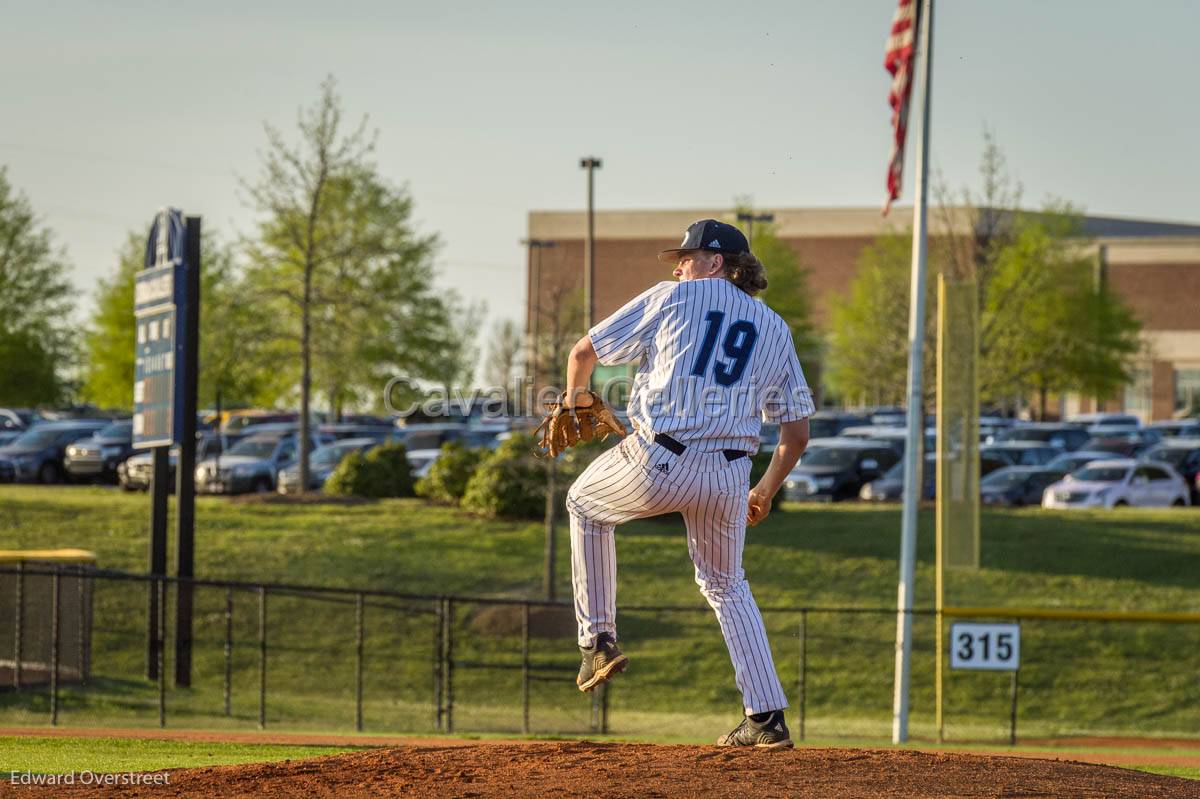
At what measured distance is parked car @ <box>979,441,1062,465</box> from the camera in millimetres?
39156

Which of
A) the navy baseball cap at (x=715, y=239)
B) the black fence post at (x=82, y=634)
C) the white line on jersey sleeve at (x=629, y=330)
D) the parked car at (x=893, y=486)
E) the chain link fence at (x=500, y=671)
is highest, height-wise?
the navy baseball cap at (x=715, y=239)

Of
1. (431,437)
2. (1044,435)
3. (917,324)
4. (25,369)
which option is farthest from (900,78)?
(25,369)

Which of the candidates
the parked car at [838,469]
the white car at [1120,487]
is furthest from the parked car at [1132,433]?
the parked car at [838,469]

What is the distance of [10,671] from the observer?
754 inches

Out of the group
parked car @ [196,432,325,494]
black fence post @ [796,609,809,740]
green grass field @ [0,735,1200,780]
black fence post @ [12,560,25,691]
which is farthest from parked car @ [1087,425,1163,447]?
green grass field @ [0,735,1200,780]

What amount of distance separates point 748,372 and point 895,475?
29.9m

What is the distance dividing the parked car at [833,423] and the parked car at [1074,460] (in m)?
9.93

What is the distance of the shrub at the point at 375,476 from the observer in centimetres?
3388

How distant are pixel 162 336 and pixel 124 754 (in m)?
9.40

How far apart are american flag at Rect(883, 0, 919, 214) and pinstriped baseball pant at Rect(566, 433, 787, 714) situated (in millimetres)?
13297

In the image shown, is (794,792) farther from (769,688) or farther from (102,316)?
(102,316)

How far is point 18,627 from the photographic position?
677 inches

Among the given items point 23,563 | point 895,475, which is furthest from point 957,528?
point 895,475

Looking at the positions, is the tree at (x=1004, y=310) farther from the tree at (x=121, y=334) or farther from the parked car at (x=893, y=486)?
the tree at (x=121, y=334)
